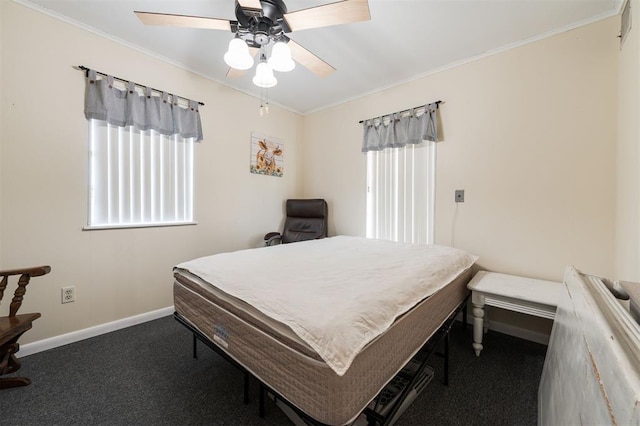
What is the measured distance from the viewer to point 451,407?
137cm

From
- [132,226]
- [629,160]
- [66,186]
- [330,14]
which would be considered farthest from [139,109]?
[629,160]

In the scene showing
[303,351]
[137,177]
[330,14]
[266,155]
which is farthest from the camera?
[266,155]

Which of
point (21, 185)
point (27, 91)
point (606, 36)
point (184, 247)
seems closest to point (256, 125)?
point (184, 247)

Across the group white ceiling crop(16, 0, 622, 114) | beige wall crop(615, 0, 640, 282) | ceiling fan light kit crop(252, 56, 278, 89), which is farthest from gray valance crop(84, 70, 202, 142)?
beige wall crop(615, 0, 640, 282)

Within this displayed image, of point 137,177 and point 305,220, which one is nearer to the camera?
point 137,177

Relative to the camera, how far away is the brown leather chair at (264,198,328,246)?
10.6 feet

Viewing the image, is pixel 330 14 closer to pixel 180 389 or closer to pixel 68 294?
pixel 180 389

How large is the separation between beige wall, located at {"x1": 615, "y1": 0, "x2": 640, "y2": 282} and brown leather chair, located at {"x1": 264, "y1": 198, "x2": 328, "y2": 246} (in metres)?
2.52

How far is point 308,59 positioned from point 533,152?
79.4 inches

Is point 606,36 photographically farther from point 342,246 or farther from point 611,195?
point 342,246

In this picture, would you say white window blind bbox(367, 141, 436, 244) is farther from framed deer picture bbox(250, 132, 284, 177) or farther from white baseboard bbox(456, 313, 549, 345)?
framed deer picture bbox(250, 132, 284, 177)

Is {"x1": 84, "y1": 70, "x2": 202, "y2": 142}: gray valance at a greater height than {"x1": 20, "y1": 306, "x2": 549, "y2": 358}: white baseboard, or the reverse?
{"x1": 84, "y1": 70, "x2": 202, "y2": 142}: gray valance

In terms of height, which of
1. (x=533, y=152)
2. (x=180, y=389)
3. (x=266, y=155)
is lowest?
(x=180, y=389)

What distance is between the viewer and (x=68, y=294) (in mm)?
1958
